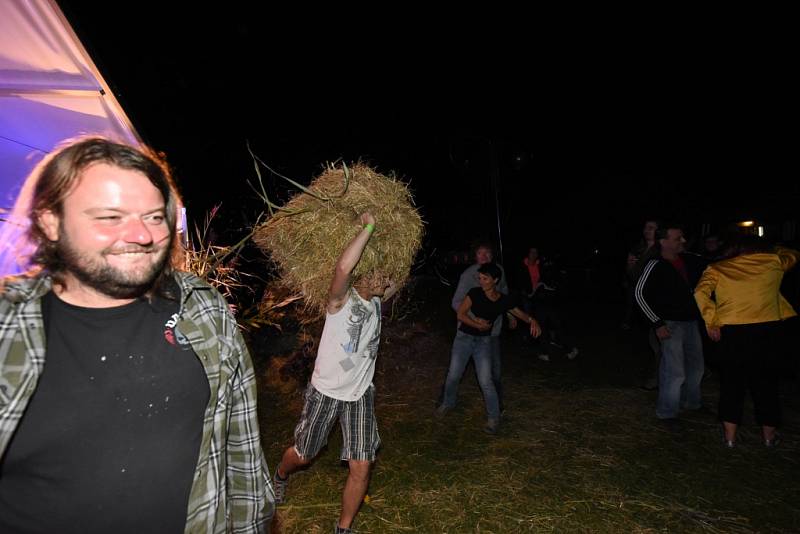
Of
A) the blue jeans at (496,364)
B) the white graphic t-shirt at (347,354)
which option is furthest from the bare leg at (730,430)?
the white graphic t-shirt at (347,354)

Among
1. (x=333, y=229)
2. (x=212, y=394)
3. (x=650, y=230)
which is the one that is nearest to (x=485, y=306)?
(x=333, y=229)

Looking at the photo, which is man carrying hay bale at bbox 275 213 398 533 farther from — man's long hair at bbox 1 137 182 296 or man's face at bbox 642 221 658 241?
man's face at bbox 642 221 658 241

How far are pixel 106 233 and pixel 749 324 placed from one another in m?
5.47

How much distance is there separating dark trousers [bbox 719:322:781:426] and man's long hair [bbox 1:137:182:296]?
5.25 metres

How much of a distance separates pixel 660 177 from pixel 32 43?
946 inches

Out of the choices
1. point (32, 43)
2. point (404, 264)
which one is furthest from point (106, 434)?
point (32, 43)

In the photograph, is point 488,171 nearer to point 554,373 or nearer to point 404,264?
point 554,373

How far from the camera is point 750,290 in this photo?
450cm

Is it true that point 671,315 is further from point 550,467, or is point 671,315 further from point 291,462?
point 291,462

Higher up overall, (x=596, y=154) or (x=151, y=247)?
(x=596, y=154)

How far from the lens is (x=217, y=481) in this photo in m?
1.70

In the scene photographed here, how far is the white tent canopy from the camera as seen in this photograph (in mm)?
2982

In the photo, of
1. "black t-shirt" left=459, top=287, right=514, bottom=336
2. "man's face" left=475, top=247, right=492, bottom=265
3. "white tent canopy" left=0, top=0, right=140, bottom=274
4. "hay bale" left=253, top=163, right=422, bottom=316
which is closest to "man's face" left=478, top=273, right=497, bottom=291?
"black t-shirt" left=459, top=287, right=514, bottom=336

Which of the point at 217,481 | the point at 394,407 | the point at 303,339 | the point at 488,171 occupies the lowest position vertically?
the point at 394,407
